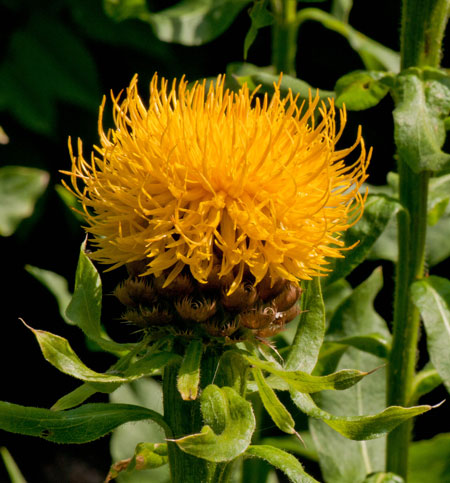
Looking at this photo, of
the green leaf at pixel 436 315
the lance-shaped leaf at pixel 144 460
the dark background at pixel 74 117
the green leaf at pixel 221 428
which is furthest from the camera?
the dark background at pixel 74 117

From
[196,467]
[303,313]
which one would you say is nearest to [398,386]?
[303,313]

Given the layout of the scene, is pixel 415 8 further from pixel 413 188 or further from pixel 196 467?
pixel 196 467

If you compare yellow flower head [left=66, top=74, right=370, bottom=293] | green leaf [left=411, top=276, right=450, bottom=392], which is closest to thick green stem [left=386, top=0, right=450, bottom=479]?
green leaf [left=411, top=276, right=450, bottom=392]

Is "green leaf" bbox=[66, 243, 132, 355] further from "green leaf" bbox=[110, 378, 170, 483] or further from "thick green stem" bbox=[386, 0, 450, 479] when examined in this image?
"green leaf" bbox=[110, 378, 170, 483]

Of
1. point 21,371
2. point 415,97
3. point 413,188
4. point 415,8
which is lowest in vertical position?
point 21,371

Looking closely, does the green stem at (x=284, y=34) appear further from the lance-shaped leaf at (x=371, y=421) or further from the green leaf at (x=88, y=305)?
the lance-shaped leaf at (x=371, y=421)

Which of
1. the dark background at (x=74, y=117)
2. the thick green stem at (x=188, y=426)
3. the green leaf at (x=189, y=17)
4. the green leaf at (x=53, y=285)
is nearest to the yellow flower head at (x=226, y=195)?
the thick green stem at (x=188, y=426)
